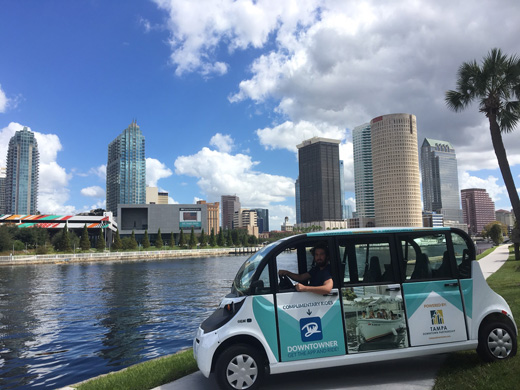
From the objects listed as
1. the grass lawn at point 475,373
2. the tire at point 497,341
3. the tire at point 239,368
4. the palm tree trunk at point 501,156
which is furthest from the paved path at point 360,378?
the palm tree trunk at point 501,156

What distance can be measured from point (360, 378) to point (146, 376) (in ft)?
13.7

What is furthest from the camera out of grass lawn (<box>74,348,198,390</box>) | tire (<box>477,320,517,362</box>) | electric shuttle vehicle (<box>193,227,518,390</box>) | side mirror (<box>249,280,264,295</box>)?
grass lawn (<box>74,348,198,390</box>)

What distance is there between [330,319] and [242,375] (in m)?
1.59

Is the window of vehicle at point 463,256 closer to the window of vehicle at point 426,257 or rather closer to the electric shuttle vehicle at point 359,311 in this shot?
the electric shuttle vehicle at point 359,311

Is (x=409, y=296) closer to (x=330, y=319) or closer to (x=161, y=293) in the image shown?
(x=330, y=319)

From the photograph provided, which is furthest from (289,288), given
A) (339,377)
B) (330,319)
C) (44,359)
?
(44,359)

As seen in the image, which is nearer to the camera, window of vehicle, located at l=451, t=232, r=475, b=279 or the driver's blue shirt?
the driver's blue shirt

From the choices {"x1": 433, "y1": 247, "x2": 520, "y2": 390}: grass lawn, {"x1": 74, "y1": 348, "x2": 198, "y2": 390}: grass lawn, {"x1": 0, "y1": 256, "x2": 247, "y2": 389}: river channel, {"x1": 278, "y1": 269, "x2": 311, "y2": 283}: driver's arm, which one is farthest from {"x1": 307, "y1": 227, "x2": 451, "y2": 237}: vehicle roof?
{"x1": 0, "y1": 256, "x2": 247, "y2": 389}: river channel

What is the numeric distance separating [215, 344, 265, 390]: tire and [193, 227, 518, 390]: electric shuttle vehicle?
0.05ft

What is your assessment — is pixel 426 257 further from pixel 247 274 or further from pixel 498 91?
pixel 498 91

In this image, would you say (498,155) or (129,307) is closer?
(498,155)

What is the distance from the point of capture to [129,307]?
24.0m

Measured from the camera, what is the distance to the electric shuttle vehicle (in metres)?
6.06

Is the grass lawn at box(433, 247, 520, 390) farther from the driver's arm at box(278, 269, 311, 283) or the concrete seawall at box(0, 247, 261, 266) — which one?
the concrete seawall at box(0, 247, 261, 266)
